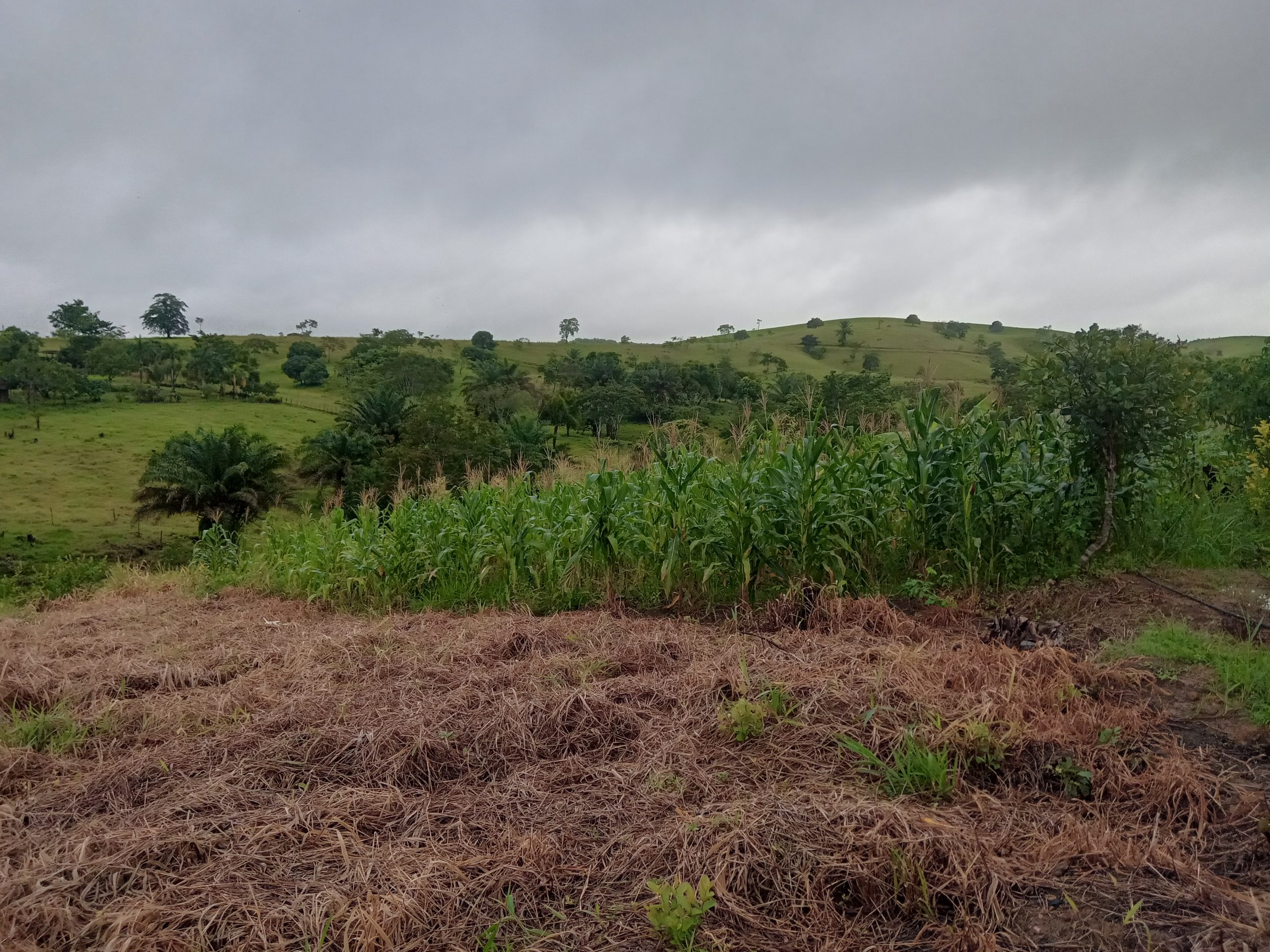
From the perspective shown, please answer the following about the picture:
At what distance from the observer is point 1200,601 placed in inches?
172

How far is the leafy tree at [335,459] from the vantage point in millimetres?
32250

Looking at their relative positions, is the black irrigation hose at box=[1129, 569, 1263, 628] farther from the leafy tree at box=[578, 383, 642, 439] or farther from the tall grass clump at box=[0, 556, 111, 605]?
the leafy tree at box=[578, 383, 642, 439]

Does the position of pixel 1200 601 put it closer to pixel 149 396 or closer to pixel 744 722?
pixel 744 722

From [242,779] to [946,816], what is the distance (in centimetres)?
259

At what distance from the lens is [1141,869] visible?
6.68ft

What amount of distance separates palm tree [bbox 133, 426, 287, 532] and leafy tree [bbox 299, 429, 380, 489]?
2418 mm

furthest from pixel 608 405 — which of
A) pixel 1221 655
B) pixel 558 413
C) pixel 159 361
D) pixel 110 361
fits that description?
pixel 110 361

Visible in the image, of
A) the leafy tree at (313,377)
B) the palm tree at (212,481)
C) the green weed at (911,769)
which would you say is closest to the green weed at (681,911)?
the green weed at (911,769)

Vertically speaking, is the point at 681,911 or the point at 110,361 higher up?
the point at 110,361

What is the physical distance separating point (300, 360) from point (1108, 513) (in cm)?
8153

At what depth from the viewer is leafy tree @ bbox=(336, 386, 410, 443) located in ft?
122

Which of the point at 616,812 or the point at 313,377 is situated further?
the point at 313,377

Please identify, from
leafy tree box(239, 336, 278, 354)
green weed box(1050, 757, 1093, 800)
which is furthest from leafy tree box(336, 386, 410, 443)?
leafy tree box(239, 336, 278, 354)

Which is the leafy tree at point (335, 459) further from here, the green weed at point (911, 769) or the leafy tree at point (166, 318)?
the leafy tree at point (166, 318)
